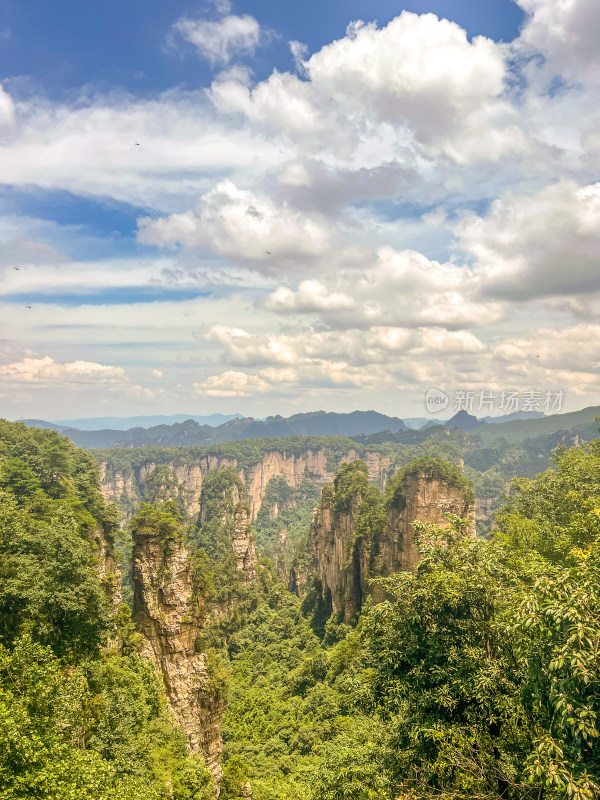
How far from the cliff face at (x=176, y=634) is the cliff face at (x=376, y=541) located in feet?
69.6

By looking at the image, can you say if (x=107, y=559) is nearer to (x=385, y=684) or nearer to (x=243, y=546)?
(x=385, y=684)

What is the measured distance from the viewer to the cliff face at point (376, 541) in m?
50.2

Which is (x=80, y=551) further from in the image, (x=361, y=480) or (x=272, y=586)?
(x=272, y=586)

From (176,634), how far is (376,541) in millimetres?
33109

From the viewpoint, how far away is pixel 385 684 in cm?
1460

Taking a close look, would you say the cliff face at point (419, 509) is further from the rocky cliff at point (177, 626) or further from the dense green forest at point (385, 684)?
the rocky cliff at point (177, 626)

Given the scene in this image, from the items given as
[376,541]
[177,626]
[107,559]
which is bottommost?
[376,541]

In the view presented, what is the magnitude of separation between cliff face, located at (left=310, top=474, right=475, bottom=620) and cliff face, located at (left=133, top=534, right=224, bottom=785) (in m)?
21.2

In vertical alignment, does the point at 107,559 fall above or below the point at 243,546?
above

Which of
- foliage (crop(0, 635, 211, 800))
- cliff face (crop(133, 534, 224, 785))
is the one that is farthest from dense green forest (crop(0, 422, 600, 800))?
cliff face (crop(133, 534, 224, 785))

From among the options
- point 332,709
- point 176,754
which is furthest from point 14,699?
point 332,709

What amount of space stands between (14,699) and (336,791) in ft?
41.0

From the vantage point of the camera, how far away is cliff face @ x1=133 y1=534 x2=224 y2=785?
103ft

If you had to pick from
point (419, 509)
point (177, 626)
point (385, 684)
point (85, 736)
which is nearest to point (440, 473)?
point (419, 509)
